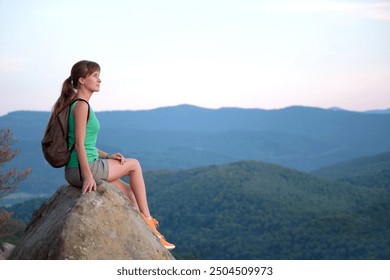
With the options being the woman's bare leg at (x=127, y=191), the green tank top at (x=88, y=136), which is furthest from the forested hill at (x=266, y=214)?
the green tank top at (x=88, y=136)

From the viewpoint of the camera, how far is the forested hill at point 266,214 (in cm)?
7088

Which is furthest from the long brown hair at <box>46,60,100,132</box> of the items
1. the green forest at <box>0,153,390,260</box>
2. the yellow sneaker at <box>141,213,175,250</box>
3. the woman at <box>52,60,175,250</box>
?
the green forest at <box>0,153,390,260</box>

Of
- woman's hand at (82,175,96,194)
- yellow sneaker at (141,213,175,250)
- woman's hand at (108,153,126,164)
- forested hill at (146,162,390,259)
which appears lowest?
forested hill at (146,162,390,259)

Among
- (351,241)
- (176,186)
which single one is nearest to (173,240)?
(176,186)

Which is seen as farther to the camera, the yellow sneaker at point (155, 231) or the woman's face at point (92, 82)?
the yellow sneaker at point (155, 231)

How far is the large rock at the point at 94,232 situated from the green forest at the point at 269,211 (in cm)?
5758

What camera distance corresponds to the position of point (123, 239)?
586 cm

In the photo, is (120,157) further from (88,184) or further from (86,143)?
(88,184)

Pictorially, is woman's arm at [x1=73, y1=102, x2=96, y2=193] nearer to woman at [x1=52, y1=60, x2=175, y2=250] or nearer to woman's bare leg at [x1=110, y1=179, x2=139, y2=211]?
woman at [x1=52, y1=60, x2=175, y2=250]

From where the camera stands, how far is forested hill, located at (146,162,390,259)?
70.9m

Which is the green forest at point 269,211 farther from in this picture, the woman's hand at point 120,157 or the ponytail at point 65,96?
the ponytail at point 65,96

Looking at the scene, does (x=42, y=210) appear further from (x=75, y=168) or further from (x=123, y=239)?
(x=123, y=239)
